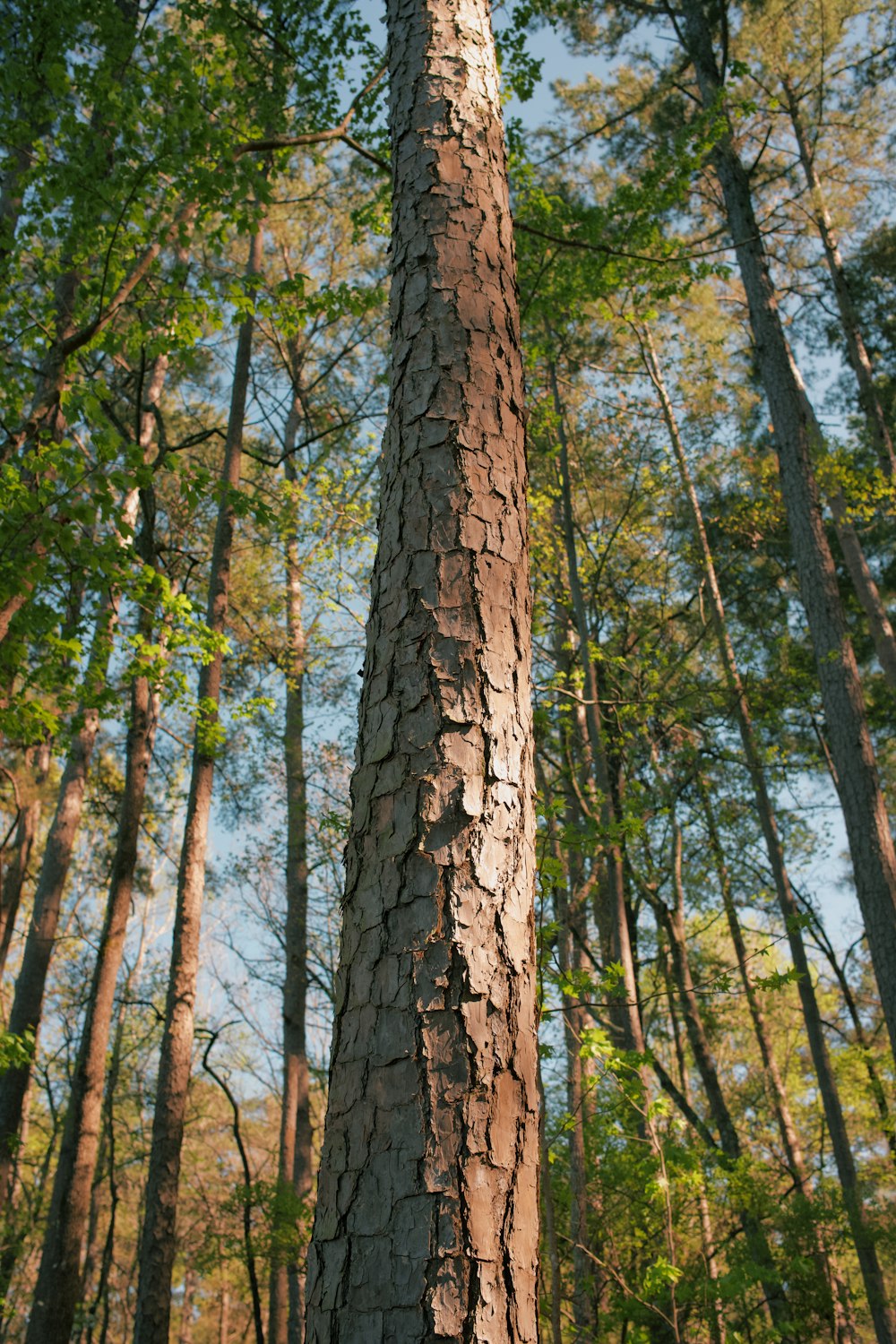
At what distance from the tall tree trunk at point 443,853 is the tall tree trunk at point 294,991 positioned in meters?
A: 7.90

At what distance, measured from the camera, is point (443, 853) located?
1.23 meters

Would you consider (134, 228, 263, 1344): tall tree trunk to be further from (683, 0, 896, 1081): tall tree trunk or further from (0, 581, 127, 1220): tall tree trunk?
(683, 0, 896, 1081): tall tree trunk

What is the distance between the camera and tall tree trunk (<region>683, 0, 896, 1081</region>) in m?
6.19

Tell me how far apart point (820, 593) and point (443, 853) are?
265 inches

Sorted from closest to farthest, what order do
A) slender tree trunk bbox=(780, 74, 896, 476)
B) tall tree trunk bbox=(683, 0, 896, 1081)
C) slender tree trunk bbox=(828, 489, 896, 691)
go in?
tall tree trunk bbox=(683, 0, 896, 1081), slender tree trunk bbox=(828, 489, 896, 691), slender tree trunk bbox=(780, 74, 896, 476)

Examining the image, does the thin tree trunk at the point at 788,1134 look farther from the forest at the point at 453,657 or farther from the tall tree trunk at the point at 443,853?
the tall tree trunk at the point at 443,853

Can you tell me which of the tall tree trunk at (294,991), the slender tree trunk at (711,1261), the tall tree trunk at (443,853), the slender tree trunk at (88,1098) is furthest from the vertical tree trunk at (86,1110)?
the tall tree trunk at (443,853)

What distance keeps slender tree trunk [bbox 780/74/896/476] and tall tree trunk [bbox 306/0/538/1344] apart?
1188 centimetres

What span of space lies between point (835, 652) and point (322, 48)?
20.2 ft

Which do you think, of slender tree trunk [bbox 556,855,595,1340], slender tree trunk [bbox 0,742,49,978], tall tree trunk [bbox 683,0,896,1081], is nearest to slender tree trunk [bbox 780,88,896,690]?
tall tree trunk [bbox 683,0,896,1081]

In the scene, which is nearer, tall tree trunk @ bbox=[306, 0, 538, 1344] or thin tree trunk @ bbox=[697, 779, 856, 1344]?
tall tree trunk @ bbox=[306, 0, 538, 1344]

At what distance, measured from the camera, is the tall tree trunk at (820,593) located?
619 centimetres

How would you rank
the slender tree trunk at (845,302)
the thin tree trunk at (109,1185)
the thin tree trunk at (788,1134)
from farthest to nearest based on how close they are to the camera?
1. the slender tree trunk at (845,302)
2. the thin tree trunk at (109,1185)
3. the thin tree trunk at (788,1134)

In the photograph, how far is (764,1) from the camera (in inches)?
455
